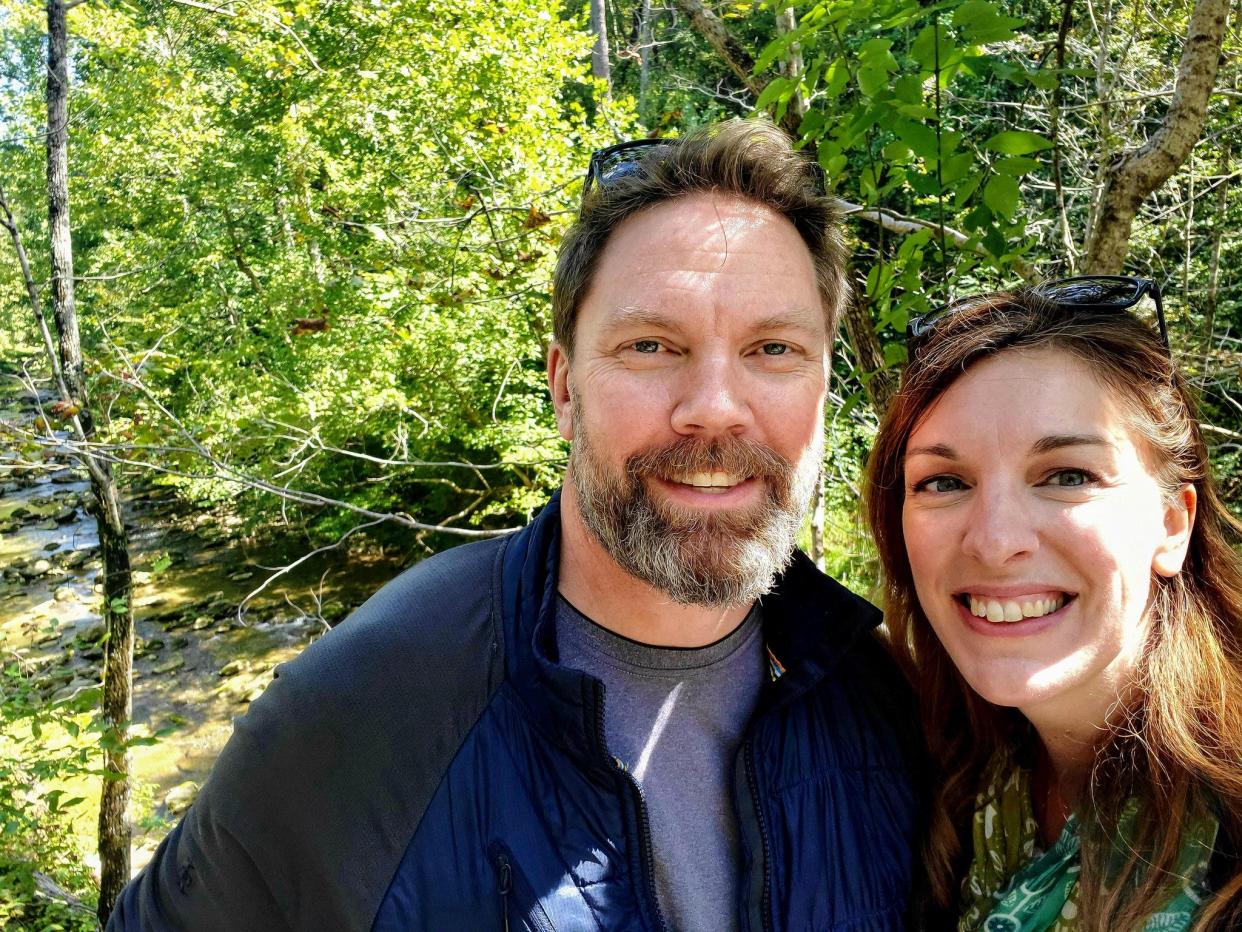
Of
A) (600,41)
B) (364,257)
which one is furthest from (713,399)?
(600,41)

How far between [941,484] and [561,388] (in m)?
0.72

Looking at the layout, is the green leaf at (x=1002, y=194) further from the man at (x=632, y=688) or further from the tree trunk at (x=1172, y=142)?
the tree trunk at (x=1172, y=142)

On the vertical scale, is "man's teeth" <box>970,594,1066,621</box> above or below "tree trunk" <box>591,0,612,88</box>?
below

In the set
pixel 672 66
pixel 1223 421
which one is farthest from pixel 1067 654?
pixel 672 66

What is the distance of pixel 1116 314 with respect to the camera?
1517mm

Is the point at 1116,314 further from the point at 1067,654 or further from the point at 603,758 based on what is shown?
the point at 603,758

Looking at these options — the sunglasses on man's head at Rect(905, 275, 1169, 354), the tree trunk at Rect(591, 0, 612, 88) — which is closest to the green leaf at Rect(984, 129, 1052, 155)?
the sunglasses on man's head at Rect(905, 275, 1169, 354)

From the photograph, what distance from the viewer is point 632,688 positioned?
4.94ft

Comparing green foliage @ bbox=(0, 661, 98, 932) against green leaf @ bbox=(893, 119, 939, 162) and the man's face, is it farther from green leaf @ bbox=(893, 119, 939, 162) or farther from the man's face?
green leaf @ bbox=(893, 119, 939, 162)

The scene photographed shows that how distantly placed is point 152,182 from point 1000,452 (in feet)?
51.6

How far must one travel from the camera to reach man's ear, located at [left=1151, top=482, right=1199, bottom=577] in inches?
55.7

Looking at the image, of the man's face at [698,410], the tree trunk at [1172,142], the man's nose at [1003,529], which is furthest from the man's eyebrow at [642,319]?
the tree trunk at [1172,142]

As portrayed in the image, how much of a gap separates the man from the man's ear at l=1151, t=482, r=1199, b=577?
49cm

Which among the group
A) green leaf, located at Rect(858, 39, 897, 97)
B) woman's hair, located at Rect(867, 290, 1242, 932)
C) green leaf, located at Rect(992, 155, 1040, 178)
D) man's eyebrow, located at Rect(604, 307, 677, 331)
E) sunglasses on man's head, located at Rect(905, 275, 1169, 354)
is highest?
green leaf, located at Rect(858, 39, 897, 97)
